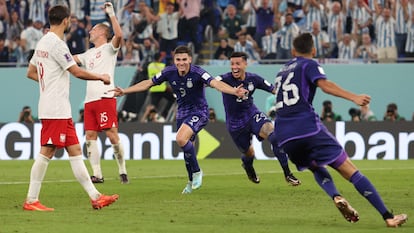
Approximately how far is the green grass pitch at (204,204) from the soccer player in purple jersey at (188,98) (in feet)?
1.54

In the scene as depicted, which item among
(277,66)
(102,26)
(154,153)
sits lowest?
(154,153)

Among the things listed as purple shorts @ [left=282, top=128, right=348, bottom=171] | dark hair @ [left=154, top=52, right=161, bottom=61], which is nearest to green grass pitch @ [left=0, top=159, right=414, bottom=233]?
purple shorts @ [left=282, top=128, right=348, bottom=171]

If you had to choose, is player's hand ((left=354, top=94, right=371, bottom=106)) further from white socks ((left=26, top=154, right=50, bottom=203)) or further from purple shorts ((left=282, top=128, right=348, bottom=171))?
white socks ((left=26, top=154, right=50, bottom=203))

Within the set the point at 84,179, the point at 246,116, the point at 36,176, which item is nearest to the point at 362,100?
the point at 84,179

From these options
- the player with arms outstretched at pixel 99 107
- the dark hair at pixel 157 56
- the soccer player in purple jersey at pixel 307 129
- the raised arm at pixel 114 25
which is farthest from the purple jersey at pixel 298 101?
the dark hair at pixel 157 56

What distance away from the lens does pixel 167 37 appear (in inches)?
1206

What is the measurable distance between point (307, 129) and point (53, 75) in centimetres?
337

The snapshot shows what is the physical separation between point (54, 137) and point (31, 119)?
56.0 feet

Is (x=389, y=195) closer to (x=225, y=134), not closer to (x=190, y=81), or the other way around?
(x=190, y=81)

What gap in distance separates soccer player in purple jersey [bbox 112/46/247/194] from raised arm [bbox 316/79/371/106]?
206 inches

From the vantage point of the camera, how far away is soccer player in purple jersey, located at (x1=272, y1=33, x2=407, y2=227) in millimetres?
11797

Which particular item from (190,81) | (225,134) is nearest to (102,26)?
(190,81)

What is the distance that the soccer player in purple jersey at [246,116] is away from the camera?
1778cm

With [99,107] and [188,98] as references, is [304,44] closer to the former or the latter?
[188,98]
